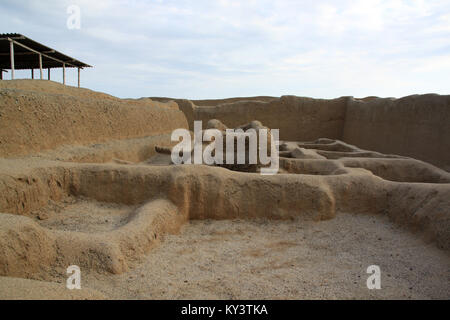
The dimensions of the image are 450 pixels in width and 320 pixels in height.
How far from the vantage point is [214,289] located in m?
2.46

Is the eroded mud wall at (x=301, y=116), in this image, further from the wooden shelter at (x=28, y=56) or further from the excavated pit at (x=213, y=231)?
the excavated pit at (x=213, y=231)

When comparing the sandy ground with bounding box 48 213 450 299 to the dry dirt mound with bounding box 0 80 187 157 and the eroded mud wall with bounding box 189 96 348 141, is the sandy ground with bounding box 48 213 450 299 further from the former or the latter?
the eroded mud wall with bounding box 189 96 348 141

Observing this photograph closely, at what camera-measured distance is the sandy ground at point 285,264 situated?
2.44 meters

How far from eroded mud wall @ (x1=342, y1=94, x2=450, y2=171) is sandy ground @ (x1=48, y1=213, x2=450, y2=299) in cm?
544

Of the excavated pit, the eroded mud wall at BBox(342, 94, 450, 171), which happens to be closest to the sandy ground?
the excavated pit

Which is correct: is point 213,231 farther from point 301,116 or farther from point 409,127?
point 301,116

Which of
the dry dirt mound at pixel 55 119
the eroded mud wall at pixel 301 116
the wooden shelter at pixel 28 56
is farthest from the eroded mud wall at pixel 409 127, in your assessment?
the wooden shelter at pixel 28 56

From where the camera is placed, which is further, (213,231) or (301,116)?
(301,116)

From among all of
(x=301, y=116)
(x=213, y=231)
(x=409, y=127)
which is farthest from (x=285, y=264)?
(x=301, y=116)

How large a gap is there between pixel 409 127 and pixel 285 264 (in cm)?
793

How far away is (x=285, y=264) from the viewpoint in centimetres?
297
